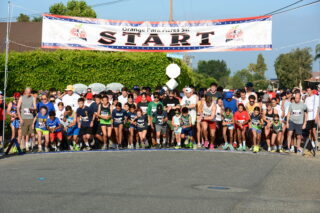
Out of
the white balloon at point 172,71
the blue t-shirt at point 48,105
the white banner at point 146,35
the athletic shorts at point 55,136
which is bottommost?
the athletic shorts at point 55,136

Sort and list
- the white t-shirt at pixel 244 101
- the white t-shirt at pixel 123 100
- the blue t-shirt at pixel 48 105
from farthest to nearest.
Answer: the white t-shirt at pixel 123 100
the white t-shirt at pixel 244 101
the blue t-shirt at pixel 48 105

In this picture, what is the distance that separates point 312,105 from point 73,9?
56007 mm

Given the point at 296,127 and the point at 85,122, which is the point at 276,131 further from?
the point at 85,122

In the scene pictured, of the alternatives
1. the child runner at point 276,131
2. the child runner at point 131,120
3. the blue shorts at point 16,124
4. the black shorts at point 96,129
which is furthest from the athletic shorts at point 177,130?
the blue shorts at point 16,124

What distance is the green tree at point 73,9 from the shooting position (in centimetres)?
6562

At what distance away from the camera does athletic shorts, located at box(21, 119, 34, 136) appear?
15500 mm

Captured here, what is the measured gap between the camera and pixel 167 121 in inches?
671

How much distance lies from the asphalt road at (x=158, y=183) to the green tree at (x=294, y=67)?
262ft

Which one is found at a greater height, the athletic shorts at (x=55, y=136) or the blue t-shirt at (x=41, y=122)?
the blue t-shirt at (x=41, y=122)

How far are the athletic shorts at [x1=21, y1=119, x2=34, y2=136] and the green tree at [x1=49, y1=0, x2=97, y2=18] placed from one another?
51.0 metres

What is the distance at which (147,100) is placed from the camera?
56.9 feet

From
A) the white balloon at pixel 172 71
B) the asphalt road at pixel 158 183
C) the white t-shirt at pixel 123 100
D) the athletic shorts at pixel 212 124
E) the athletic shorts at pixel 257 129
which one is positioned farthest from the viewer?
the white balloon at pixel 172 71

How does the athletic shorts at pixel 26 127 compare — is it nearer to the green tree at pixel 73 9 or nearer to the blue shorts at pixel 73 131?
the blue shorts at pixel 73 131

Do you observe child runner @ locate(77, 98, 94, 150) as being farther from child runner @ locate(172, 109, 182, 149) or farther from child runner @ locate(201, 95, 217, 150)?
child runner @ locate(201, 95, 217, 150)
